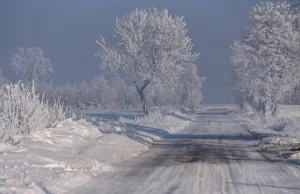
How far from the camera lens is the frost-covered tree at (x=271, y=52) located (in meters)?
44.8

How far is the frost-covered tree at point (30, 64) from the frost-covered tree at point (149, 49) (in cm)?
5121

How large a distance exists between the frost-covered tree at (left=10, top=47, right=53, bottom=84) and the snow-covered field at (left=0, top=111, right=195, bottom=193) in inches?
2765

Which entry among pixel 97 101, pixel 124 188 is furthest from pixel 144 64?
pixel 97 101

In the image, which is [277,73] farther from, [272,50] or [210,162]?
[210,162]

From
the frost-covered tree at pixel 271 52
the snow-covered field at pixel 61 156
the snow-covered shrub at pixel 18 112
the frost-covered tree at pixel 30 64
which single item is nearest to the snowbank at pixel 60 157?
the snow-covered field at pixel 61 156

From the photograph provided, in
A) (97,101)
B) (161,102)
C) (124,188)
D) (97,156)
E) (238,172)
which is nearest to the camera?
(124,188)

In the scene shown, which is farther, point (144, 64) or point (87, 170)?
point (144, 64)

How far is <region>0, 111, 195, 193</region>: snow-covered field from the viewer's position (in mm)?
12531

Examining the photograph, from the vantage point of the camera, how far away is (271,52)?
45844 mm

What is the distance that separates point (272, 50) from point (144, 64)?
11.9m

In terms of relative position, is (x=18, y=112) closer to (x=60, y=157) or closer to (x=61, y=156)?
(x=61, y=156)

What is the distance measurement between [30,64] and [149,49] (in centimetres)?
5382

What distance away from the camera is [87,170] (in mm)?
15516

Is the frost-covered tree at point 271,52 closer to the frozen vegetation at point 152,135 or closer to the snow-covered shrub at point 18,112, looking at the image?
the frozen vegetation at point 152,135
